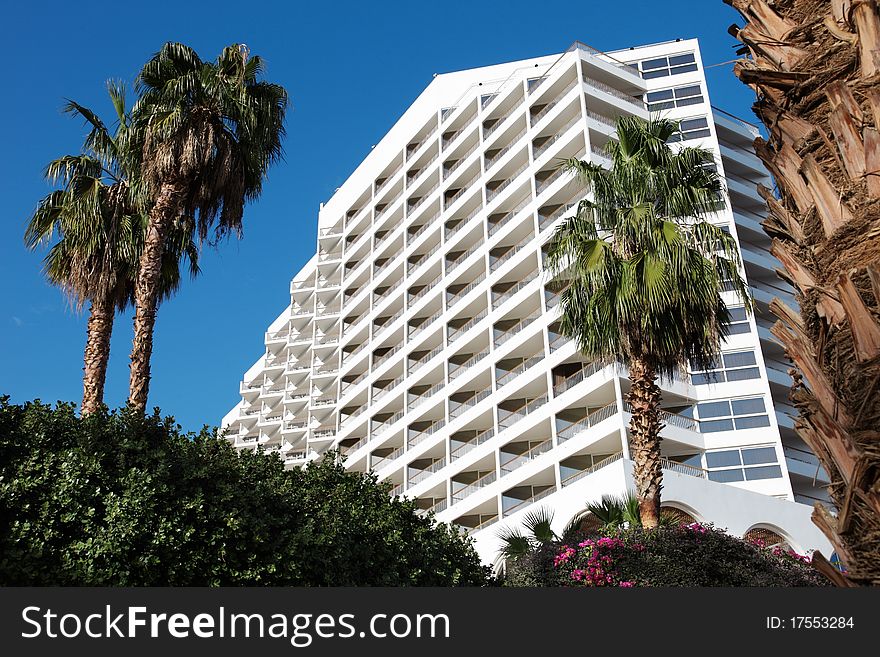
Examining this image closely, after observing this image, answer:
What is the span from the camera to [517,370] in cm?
5028

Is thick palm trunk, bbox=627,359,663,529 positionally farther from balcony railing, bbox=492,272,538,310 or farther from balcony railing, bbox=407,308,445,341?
Result: balcony railing, bbox=407,308,445,341

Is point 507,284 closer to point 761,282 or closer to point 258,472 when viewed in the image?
point 761,282

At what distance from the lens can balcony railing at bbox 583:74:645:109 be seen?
54.2 metres

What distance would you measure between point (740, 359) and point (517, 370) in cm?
1289

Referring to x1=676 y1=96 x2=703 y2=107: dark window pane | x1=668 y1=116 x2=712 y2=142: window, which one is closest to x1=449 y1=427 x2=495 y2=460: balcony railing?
x1=668 y1=116 x2=712 y2=142: window

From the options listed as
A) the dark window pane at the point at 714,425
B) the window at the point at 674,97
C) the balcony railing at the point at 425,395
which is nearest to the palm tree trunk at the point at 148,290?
the dark window pane at the point at 714,425

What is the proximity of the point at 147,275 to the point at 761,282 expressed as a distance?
43170 mm

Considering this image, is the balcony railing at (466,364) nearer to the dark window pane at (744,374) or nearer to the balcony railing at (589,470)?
the balcony railing at (589,470)

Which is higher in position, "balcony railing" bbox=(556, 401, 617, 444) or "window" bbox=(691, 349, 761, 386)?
"window" bbox=(691, 349, 761, 386)

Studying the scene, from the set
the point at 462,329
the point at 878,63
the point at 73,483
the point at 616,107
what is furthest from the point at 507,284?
the point at 878,63

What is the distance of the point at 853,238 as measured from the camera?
4141mm

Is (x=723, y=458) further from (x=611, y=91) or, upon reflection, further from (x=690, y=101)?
(x=611, y=91)

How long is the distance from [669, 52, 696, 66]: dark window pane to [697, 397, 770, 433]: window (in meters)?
25.6

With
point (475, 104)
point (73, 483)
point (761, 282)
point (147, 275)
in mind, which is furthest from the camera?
point (475, 104)
